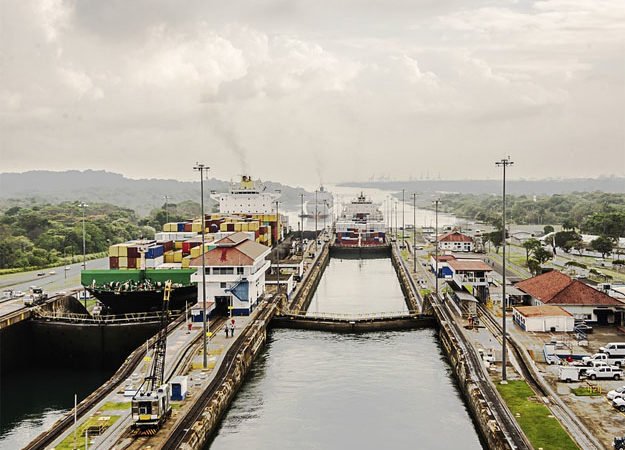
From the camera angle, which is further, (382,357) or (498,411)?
(382,357)

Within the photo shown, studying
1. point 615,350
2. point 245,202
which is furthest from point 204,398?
point 245,202

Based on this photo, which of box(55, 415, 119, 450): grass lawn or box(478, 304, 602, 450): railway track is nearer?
box(55, 415, 119, 450): grass lawn

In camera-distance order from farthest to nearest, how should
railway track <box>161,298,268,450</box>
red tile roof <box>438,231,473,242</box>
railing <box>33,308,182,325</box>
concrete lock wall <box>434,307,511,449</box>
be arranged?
1. red tile roof <box>438,231,473,242</box>
2. railing <box>33,308,182,325</box>
3. concrete lock wall <box>434,307,511,449</box>
4. railway track <box>161,298,268,450</box>

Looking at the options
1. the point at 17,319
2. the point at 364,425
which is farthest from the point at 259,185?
the point at 364,425

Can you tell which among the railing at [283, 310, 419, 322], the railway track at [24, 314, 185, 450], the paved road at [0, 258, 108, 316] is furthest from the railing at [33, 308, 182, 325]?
the railing at [283, 310, 419, 322]

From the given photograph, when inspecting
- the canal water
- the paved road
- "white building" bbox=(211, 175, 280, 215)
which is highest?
"white building" bbox=(211, 175, 280, 215)

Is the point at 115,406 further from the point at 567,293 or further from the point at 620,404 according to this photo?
the point at 567,293

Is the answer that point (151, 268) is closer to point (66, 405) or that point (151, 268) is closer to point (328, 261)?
point (66, 405)

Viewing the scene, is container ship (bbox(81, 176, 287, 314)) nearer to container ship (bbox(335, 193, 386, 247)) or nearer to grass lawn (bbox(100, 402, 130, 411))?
grass lawn (bbox(100, 402, 130, 411))
